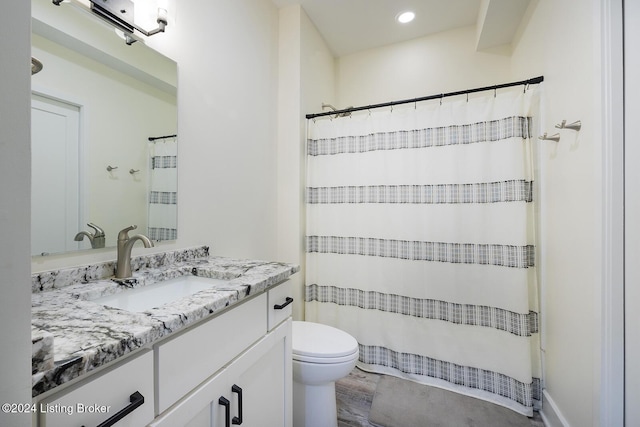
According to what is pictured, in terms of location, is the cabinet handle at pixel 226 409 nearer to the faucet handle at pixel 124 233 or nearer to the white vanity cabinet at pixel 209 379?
the white vanity cabinet at pixel 209 379

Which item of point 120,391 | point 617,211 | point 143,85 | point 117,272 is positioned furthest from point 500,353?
point 143,85

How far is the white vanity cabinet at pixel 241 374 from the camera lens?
0.66 meters

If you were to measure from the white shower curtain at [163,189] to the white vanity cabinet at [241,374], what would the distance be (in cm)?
59

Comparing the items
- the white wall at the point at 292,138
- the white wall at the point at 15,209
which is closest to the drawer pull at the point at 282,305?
the white wall at the point at 15,209

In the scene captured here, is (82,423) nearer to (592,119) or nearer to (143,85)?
(143,85)

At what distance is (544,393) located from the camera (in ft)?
5.07

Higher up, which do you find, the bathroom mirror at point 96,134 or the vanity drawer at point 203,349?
the bathroom mirror at point 96,134

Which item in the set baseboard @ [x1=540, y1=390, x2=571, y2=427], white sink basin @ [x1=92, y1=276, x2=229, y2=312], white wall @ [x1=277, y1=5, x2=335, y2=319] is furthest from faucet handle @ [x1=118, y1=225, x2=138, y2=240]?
baseboard @ [x1=540, y1=390, x2=571, y2=427]

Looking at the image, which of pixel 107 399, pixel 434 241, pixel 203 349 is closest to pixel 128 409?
pixel 107 399

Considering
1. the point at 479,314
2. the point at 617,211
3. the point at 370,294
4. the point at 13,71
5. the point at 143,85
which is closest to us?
the point at 13,71

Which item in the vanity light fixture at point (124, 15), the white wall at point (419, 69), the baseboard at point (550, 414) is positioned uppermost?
the white wall at point (419, 69)

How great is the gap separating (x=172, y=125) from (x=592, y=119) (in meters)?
1.78

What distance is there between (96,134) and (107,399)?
3.00 feet

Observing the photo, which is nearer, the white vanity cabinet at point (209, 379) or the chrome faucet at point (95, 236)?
the white vanity cabinet at point (209, 379)
